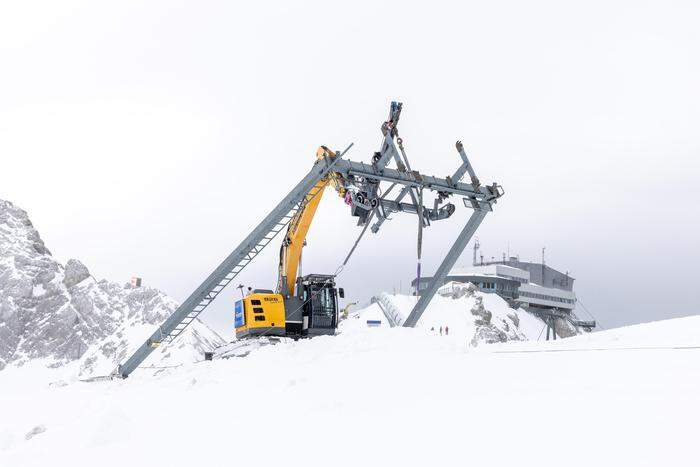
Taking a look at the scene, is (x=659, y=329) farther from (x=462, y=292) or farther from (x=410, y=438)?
(x=462, y=292)

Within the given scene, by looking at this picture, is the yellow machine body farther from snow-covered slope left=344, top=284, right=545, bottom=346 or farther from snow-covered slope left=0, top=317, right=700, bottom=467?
snow-covered slope left=344, top=284, right=545, bottom=346

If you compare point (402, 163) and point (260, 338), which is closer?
point (402, 163)

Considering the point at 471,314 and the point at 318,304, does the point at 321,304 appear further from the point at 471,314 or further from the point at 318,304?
the point at 471,314

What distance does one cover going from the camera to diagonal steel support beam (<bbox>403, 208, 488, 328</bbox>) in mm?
19516

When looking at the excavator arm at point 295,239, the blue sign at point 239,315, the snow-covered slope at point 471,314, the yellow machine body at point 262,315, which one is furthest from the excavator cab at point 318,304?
the snow-covered slope at point 471,314

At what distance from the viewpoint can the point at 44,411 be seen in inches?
485

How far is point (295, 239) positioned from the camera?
69.2ft

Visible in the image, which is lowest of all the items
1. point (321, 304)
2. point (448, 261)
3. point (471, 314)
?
point (471, 314)

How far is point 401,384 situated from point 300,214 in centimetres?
1233

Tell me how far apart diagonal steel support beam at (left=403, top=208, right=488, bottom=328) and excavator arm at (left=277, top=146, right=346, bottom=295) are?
189 inches

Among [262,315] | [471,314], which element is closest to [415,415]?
[262,315]

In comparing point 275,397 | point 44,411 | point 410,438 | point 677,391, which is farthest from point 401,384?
→ point 44,411

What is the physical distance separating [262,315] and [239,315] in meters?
1.49

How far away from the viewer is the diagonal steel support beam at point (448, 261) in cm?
1952
